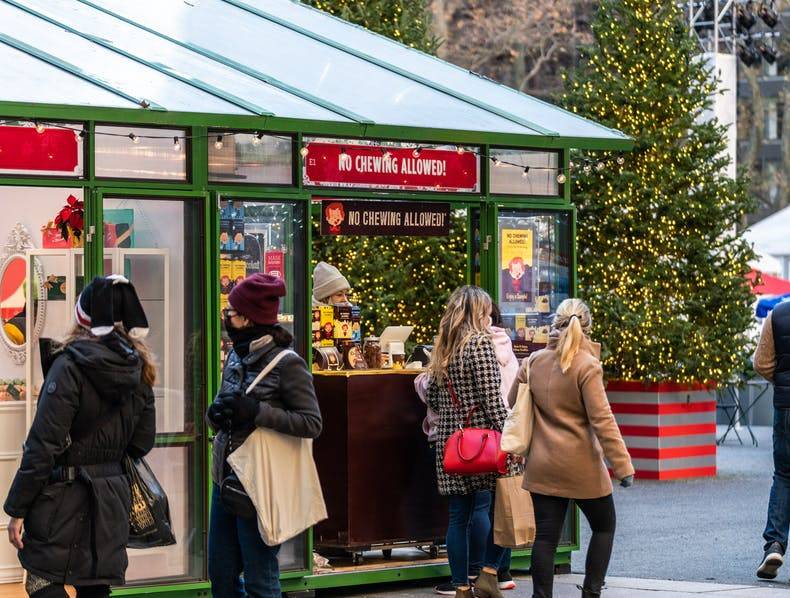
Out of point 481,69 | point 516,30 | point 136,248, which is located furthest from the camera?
point 481,69

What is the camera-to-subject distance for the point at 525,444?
8211 mm

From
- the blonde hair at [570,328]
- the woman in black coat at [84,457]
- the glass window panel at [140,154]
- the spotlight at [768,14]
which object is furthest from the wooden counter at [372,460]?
the spotlight at [768,14]

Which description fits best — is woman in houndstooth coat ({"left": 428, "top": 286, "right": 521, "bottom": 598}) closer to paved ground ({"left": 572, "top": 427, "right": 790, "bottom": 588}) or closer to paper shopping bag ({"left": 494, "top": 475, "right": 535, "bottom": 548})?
paper shopping bag ({"left": 494, "top": 475, "right": 535, "bottom": 548})

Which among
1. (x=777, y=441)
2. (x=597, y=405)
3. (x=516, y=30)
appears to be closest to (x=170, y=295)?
(x=597, y=405)

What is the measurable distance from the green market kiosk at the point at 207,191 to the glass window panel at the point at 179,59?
3 cm

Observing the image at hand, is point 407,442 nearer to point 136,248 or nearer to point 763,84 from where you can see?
point 136,248

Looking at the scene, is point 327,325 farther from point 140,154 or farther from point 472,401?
point 140,154

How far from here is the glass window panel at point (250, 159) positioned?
9.11 metres

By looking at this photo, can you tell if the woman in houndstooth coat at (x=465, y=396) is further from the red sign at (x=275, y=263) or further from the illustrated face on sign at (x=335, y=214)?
the illustrated face on sign at (x=335, y=214)

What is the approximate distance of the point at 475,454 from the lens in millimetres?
8914

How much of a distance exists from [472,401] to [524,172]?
2.12m

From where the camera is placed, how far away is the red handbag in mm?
8914

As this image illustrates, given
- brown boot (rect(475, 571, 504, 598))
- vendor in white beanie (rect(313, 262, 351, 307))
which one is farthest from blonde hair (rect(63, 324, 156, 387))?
vendor in white beanie (rect(313, 262, 351, 307))

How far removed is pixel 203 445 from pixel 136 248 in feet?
3.80
